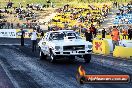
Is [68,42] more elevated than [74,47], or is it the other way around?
[68,42]

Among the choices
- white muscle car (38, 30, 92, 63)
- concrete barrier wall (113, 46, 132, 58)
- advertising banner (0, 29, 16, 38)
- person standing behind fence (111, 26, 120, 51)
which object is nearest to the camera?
white muscle car (38, 30, 92, 63)

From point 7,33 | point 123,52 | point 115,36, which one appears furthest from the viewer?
point 7,33

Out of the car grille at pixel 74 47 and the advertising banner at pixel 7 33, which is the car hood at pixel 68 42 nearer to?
the car grille at pixel 74 47

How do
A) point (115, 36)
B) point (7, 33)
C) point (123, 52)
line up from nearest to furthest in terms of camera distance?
point (123, 52), point (115, 36), point (7, 33)

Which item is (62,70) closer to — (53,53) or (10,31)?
(53,53)

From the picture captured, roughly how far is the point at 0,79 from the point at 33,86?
2143 millimetres

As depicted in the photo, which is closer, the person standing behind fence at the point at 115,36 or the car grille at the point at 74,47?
the car grille at the point at 74,47

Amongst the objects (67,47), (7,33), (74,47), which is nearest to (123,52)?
(74,47)

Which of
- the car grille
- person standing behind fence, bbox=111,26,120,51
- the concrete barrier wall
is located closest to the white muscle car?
the car grille

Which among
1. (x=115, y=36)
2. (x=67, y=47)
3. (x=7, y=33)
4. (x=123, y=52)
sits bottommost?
(x=7, y=33)

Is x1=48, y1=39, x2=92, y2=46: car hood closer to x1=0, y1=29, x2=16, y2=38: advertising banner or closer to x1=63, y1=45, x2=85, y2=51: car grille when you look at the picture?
x1=63, y1=45, x2=85, y2=51: car grille

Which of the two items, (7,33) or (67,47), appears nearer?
(67,47)

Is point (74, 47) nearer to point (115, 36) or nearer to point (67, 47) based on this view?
point (67, 47)

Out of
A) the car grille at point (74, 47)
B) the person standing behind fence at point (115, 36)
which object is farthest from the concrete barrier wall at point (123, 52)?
the car grille at point (74, 47)
